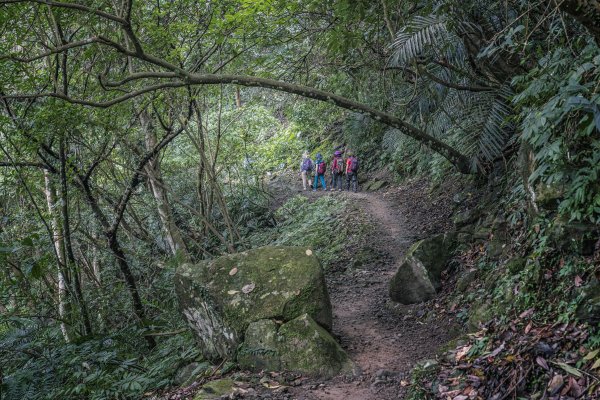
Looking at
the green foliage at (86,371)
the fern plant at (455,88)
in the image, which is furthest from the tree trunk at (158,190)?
the fern plant at (455,88)

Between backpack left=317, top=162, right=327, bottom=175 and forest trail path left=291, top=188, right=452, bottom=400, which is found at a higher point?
backpack left=317, top=162, right=327, bottom=175

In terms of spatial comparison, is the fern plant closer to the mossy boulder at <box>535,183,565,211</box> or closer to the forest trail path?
the mossy boulder at <box>535,183,565,211</box>

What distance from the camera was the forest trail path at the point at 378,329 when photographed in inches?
207

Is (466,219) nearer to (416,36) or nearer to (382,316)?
(382,316)

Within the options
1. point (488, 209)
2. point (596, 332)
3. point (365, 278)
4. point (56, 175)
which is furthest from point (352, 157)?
point (596, 332)

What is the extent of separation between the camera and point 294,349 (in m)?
5.78

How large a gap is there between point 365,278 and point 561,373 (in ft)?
19.9

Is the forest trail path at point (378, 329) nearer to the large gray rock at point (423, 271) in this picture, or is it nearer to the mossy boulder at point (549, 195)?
the large gray rock at point (423, 271)

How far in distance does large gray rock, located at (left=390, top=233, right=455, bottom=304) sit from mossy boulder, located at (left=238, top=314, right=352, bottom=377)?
2193 millimetres

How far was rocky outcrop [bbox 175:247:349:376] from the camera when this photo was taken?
5777 millimetres

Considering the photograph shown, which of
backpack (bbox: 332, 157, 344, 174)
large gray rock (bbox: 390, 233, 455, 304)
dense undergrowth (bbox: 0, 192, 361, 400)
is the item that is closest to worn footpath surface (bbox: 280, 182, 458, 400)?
large gray rock (bbox: 390, 233, 455, 304)

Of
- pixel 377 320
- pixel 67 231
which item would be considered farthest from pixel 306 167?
pixel 377 320

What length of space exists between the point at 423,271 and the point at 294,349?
2.87 meters

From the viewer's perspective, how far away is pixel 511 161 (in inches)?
305
